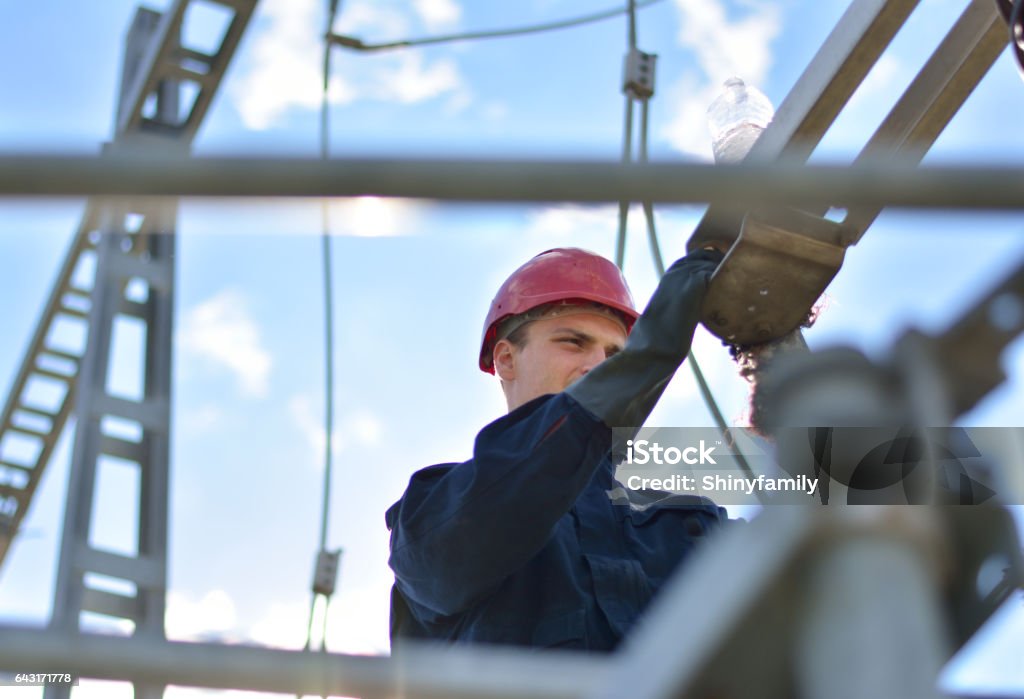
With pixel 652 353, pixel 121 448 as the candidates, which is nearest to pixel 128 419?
pixel 121 448

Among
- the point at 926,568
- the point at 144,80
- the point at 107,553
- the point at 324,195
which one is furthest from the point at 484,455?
the point at 144,80

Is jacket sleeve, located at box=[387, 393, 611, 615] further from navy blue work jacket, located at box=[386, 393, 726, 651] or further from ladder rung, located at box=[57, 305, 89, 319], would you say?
ladder rung, located at box=[57, 305, 89, 319]

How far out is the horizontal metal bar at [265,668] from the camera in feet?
3.47

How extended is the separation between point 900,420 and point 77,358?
8.10 meters

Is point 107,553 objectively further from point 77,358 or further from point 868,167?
point 868,167

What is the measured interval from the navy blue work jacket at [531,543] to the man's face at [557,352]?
492mm

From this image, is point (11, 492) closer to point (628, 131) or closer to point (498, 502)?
point (628, 131)

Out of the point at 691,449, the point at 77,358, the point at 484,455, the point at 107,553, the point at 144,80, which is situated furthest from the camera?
the point at 77,358

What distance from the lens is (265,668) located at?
107 cm

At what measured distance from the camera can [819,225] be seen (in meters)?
2.46

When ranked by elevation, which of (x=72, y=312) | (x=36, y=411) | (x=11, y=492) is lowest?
(x=11, y=492)

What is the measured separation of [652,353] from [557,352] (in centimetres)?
118

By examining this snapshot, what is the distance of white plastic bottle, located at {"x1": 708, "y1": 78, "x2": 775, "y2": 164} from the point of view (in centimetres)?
282

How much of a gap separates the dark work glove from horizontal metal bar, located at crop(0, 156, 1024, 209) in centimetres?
137
